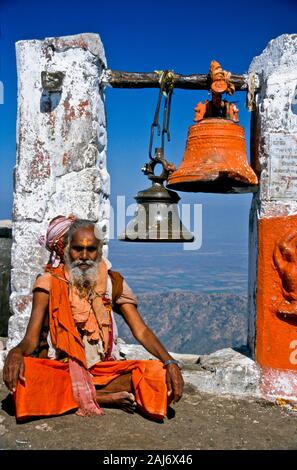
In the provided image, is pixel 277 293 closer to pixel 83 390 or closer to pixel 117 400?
pixel 117 400

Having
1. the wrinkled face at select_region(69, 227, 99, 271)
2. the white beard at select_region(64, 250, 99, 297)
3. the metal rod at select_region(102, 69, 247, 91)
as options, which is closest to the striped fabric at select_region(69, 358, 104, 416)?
the white beard at select_region(64, 250, 99, 297)

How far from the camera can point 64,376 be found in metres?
3.41

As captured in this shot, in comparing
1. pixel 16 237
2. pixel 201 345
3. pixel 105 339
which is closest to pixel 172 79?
pixel 16 237

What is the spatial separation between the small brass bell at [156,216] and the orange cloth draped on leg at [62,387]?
0.81m

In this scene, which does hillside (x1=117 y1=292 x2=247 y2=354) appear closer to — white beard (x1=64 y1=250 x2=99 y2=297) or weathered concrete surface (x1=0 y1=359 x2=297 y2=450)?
weathered concrete surface (x1=0 y1=359 x2=297 y2=450)

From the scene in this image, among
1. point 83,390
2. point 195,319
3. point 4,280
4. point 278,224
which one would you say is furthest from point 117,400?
point 195,319

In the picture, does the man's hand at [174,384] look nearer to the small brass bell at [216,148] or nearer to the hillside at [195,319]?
the small brass bell at [216,148]

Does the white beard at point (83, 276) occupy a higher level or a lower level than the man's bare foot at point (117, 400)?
higher

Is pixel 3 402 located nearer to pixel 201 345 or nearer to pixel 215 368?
pixel 215 368

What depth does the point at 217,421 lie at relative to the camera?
3631 mm

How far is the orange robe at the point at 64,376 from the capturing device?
10.7ft

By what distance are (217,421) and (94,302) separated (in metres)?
1.03

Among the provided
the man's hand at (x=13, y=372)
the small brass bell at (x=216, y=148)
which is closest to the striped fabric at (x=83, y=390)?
the man's hand at (x=13, y=372)

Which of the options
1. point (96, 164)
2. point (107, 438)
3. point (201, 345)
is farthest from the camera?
point (201, 345)
